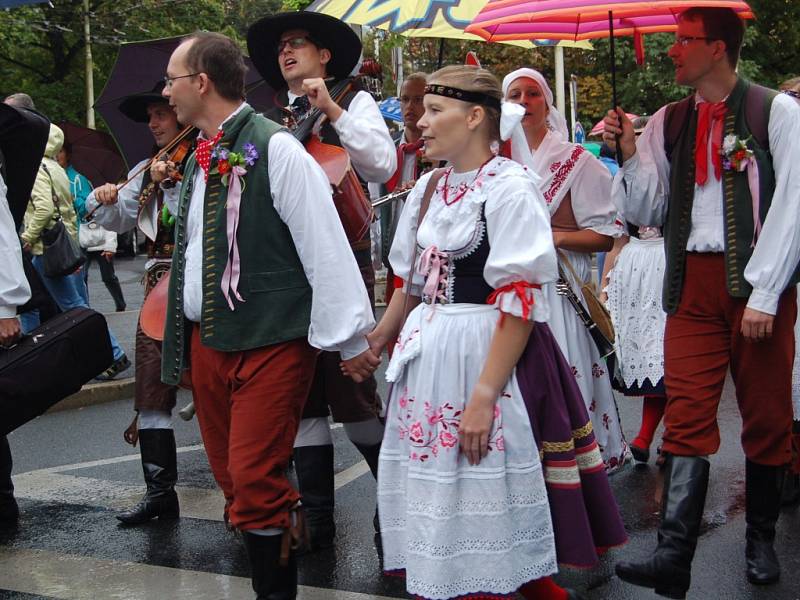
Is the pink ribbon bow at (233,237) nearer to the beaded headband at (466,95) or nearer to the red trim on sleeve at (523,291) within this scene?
the beaded headband at (466,95)

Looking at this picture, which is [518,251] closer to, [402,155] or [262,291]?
[262,291]

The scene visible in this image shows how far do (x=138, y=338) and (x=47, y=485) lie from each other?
3.92 feet

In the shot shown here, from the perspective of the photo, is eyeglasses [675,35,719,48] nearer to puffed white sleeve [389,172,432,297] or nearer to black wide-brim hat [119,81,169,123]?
puffed white sleeve [389,172,432,297]

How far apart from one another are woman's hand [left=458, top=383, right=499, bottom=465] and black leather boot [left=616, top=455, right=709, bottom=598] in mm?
1020

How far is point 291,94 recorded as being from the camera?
501 centimetres

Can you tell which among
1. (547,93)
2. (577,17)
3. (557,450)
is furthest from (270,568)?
(577,17)

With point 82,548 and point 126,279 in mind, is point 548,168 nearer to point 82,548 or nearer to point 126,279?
point 82,548

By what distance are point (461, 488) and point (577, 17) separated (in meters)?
2.79

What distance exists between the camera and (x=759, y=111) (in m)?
4.16

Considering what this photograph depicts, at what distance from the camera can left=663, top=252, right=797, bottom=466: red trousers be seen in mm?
4180

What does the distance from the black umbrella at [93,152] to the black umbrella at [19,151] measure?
10.4 feet

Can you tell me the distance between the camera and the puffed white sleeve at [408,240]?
380 centimetres

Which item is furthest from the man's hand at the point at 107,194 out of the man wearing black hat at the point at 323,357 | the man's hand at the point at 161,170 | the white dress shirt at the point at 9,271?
the man wearing black hat at the point at 323,357

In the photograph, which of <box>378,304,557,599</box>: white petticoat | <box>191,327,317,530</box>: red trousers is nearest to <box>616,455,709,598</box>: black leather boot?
<box>378,304,557,599</box>: white petticoat
